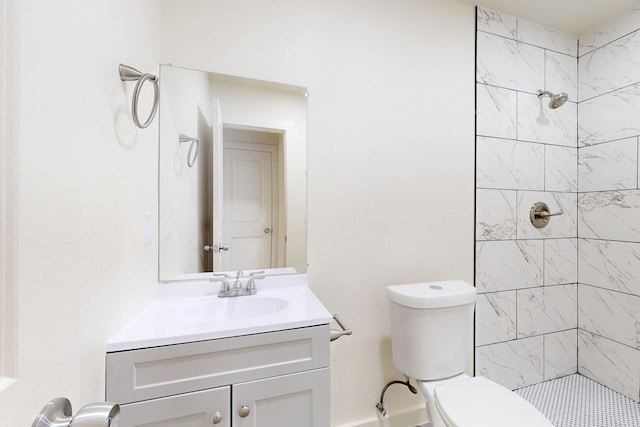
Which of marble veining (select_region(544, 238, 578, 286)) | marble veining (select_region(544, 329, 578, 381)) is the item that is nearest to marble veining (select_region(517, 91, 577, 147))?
marble veining (select_region(544, 238, 578, 286))

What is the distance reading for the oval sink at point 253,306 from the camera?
124 centimetres

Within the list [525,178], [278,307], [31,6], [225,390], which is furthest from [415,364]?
[31,6]

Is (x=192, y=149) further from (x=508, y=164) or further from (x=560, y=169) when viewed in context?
(x=560, y=169)

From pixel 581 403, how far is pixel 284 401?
6.49 feet

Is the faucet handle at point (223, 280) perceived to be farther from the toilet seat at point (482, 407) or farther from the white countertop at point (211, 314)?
the toilet seat at point (482, 407)

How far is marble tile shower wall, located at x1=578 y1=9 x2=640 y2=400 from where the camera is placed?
1.79 metres

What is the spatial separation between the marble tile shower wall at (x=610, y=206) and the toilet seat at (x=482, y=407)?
1317 mm

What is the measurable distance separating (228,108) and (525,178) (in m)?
1.91

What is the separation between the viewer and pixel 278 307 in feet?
4.10

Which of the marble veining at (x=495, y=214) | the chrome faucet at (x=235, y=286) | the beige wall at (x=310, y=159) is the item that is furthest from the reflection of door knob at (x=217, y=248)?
the marble veining at (x=495, y=214)

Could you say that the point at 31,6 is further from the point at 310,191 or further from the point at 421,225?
the point at 421,225

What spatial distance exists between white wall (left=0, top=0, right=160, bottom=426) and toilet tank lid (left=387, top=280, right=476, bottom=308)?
1134 millimetres

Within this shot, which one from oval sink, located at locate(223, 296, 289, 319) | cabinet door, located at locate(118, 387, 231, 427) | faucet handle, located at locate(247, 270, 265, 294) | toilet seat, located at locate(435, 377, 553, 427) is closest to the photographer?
cabinet door, located at locate(118, 387, 231, 427)

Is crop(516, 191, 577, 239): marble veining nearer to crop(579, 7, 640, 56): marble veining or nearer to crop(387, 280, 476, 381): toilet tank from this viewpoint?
crop(387, 280, 476, 381): toilet tank
